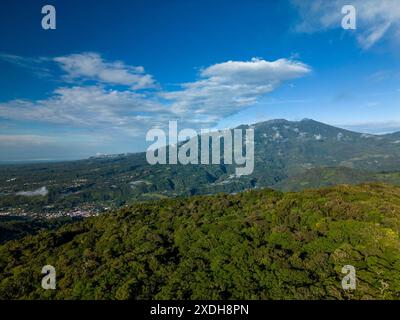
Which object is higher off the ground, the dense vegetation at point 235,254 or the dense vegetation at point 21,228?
the dense vegetation at point 235,254

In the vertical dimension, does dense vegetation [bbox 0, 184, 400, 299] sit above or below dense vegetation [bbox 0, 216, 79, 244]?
above

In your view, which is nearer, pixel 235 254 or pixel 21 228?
pixel 235 254

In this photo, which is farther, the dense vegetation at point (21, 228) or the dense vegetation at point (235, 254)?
the dense vegetation at point (21, 228)

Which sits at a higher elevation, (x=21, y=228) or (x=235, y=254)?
(x=235, y=254)

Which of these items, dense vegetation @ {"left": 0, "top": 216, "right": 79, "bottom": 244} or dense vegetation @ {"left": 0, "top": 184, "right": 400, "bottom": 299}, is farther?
dense vegetation @ {"left": 0, "top": 216, "right": 79, "bottom": 244}
